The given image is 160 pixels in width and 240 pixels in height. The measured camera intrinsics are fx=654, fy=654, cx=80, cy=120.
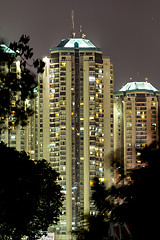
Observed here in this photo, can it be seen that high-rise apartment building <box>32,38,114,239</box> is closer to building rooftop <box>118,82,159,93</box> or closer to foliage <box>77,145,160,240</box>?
building rooftop <box>118,82,159,93</box>

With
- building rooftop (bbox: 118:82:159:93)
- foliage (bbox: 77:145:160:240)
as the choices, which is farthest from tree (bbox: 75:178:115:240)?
building rooftop (bbox: 118:82:159:93)

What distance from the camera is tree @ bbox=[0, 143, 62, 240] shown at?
27413mm

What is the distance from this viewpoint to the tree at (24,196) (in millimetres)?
27413

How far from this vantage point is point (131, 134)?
123m

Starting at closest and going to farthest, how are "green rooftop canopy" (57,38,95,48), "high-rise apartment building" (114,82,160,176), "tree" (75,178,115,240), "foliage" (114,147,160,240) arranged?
"tree" (75,178,115,240) < "foliage" (114,147,160,240) < "green rooftop canopy" (57,38,95,48) < "high-rise apartment building" (114,82,160,176)

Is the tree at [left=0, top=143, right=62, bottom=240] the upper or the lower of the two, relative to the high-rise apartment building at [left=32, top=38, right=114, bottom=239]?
lower

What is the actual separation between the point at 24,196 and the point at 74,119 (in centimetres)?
6418

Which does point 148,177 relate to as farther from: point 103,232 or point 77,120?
point 77,120

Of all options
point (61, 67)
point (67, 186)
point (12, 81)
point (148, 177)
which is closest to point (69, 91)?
point (61, 67)

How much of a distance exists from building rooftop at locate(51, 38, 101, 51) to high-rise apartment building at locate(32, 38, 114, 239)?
240 millimetres

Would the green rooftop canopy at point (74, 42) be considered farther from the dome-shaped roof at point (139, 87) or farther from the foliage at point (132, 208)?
the foliage at point (132, 208)

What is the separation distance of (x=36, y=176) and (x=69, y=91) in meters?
63.1

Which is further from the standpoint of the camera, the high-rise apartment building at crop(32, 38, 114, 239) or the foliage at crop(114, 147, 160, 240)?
the high-rise apartment building at crop(32, 38, 114, 239)

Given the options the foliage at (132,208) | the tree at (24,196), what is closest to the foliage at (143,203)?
the foliage at (132,208)
